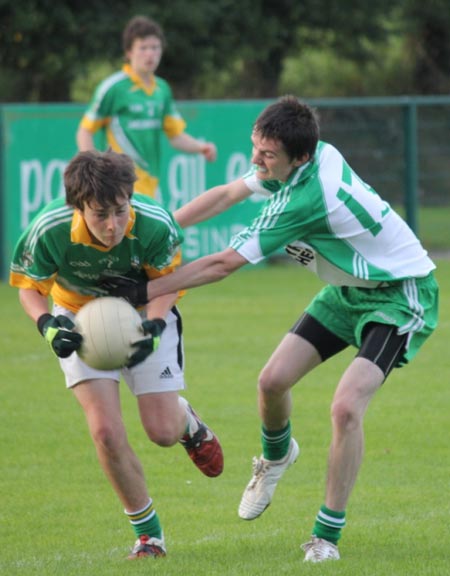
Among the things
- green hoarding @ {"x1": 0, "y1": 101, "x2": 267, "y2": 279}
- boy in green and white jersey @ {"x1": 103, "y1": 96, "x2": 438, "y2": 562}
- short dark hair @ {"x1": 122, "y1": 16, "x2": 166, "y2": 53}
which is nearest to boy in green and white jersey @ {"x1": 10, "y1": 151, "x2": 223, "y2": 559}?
boy in green and white jersey @ {"x1": 103, "y1": 96, "x2": 438, "y2": 562}

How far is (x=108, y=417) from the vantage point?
565cm

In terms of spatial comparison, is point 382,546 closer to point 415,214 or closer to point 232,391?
point 232,391

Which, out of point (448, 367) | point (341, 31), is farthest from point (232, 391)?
point (341, 31)

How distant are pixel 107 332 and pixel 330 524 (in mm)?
1257

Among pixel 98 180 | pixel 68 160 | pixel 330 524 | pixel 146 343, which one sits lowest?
pixel 68 160

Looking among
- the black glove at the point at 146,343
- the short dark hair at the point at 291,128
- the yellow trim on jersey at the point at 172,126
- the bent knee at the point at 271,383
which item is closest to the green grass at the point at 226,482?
the bent knee at the point at 271,383

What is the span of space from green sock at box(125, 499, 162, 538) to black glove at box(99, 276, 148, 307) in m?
0.90

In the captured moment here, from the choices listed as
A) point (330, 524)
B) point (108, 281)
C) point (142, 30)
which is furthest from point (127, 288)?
point (142, 30)

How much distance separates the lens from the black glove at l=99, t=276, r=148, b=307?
5.85 metres

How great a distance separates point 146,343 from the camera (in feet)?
17.9

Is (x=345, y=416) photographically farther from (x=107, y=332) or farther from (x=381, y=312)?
(x=107, y=332)

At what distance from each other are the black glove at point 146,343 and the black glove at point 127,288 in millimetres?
245

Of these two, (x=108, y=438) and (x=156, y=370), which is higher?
(x=156, y=370)

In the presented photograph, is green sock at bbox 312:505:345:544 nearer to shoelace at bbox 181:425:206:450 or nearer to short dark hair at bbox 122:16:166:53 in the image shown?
shoelace at bbox 181:425:206:450
